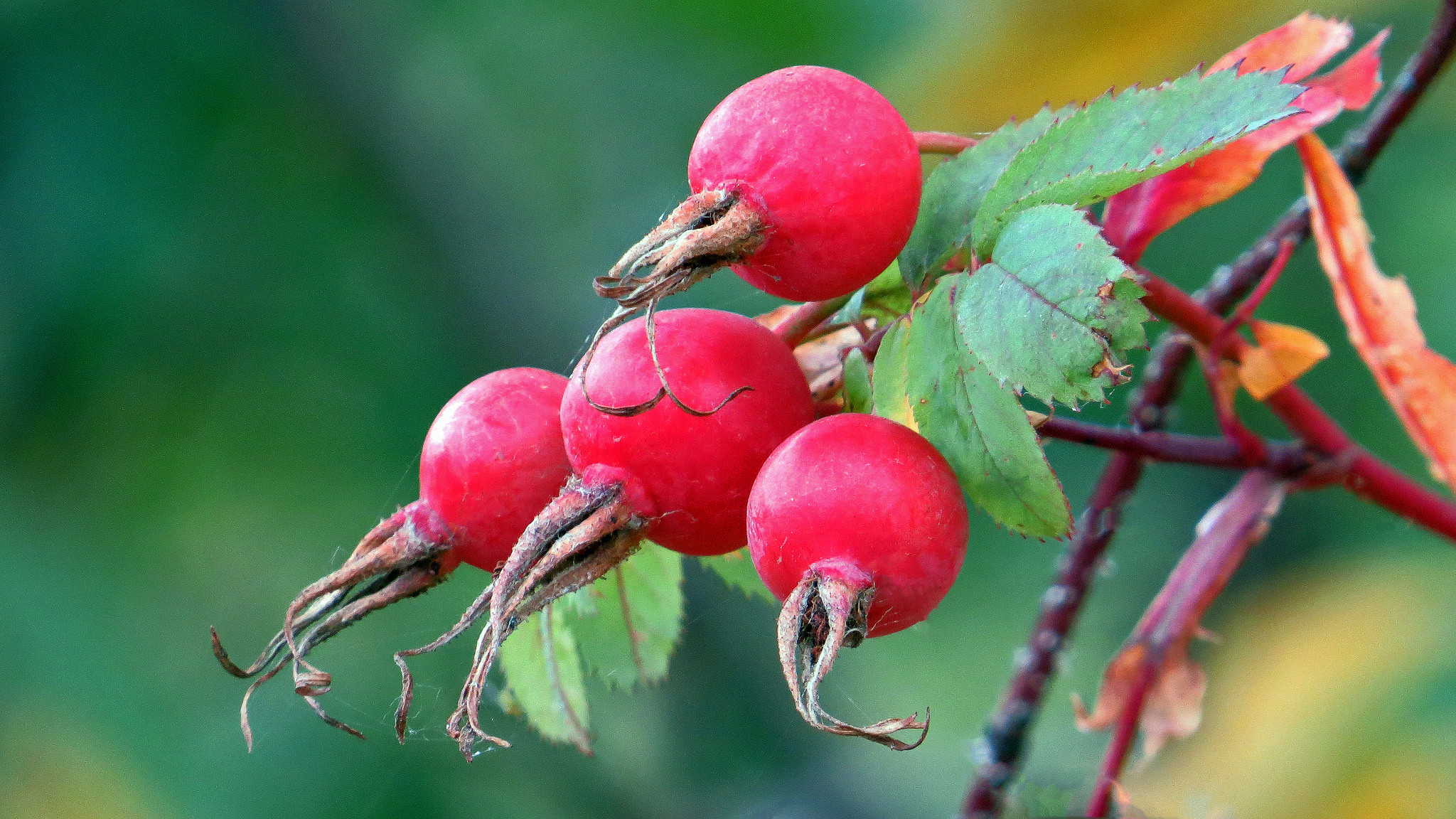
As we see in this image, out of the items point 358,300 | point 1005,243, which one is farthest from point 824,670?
point 358,300

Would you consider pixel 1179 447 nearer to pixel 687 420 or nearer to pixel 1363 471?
pixel 1363 471

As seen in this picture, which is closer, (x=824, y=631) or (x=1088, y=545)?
(x=824, y=631)

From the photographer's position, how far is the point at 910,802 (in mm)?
1190

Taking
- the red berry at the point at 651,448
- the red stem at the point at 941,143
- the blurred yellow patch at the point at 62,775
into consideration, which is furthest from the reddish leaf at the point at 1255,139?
the blurred yellow patch at the point at 62,775

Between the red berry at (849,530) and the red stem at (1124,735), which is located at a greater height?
the red berry at (849,530)

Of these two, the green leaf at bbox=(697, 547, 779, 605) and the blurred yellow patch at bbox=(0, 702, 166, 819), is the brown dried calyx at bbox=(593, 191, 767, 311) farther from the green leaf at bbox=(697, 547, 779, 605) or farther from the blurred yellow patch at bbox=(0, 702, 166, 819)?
the blurred yellow patch at bbox=(0, 702, 166, 819)

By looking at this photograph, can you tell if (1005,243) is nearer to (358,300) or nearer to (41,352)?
(358,300)

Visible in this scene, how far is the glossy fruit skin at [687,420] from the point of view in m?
0.31

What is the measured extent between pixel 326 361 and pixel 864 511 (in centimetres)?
135

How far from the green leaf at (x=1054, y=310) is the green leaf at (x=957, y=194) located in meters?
0.05

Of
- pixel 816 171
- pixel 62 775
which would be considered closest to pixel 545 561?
pixel 816 171

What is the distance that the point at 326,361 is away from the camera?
4.79 feet

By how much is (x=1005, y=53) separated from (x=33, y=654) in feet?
5.22

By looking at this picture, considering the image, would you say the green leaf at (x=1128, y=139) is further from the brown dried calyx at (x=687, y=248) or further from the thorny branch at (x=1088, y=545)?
the thorny branch at (x=1088, y=545)
